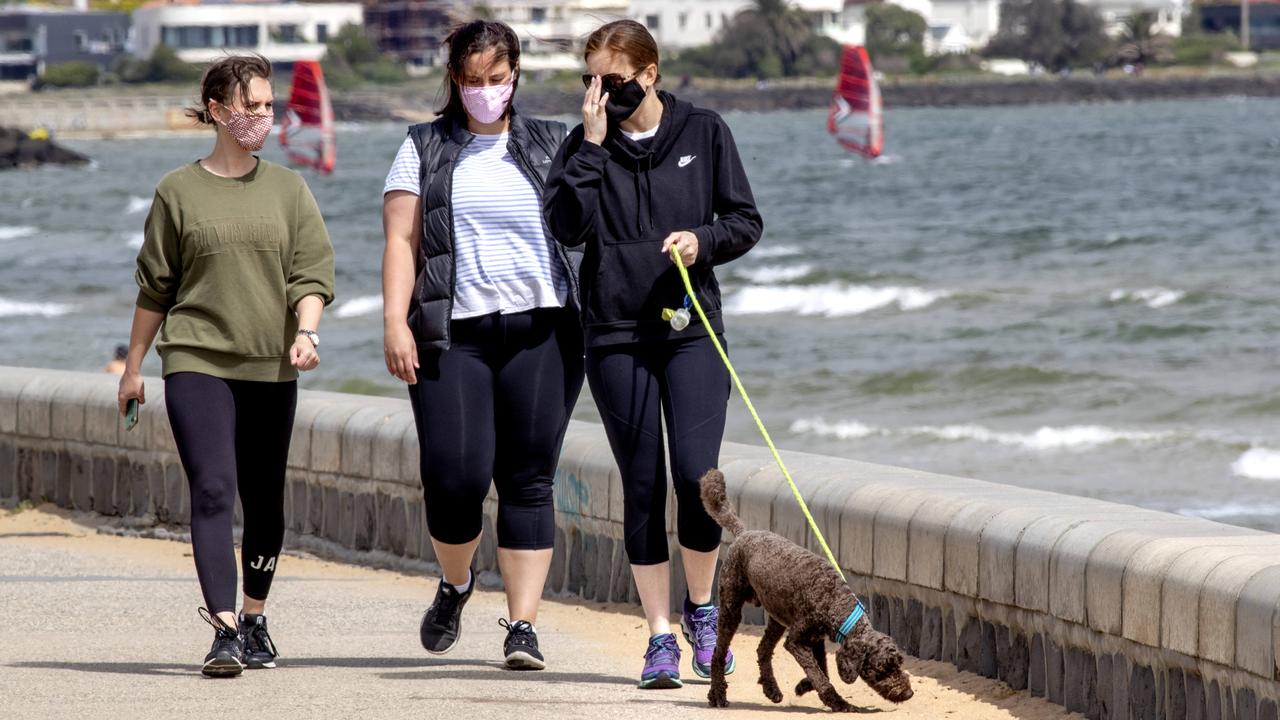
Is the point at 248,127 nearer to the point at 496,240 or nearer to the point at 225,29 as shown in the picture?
the point at 496,240

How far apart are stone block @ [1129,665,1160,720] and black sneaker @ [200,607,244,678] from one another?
218 centimetres

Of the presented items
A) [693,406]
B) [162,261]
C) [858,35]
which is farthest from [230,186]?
[858,35]

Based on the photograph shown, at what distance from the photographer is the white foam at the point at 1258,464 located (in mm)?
12450

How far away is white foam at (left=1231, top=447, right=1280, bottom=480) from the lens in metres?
12.4

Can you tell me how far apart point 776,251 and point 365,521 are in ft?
89.4

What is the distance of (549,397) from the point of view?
521 cm

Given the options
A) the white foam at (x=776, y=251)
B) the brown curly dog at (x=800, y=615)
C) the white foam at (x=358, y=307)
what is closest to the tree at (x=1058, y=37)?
the white foam at (x=776, y=251)

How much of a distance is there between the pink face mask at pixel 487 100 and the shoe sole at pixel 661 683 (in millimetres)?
1471

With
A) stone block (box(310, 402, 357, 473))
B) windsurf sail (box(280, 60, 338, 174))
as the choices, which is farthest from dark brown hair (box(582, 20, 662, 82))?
windsurf sail (box(280, 60, 338, 174))

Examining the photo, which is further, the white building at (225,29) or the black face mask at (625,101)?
the white building at (225,29)

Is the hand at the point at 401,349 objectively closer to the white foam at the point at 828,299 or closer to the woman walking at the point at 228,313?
the woman walking at the point at 228,313

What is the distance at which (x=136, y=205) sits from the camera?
58281 millimetres

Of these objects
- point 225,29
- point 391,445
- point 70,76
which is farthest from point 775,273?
point 225,29

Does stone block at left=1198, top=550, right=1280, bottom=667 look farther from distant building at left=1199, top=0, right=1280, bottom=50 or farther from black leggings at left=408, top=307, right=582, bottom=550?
distant building at left=1199, top=0, right=1280, bottom=50
